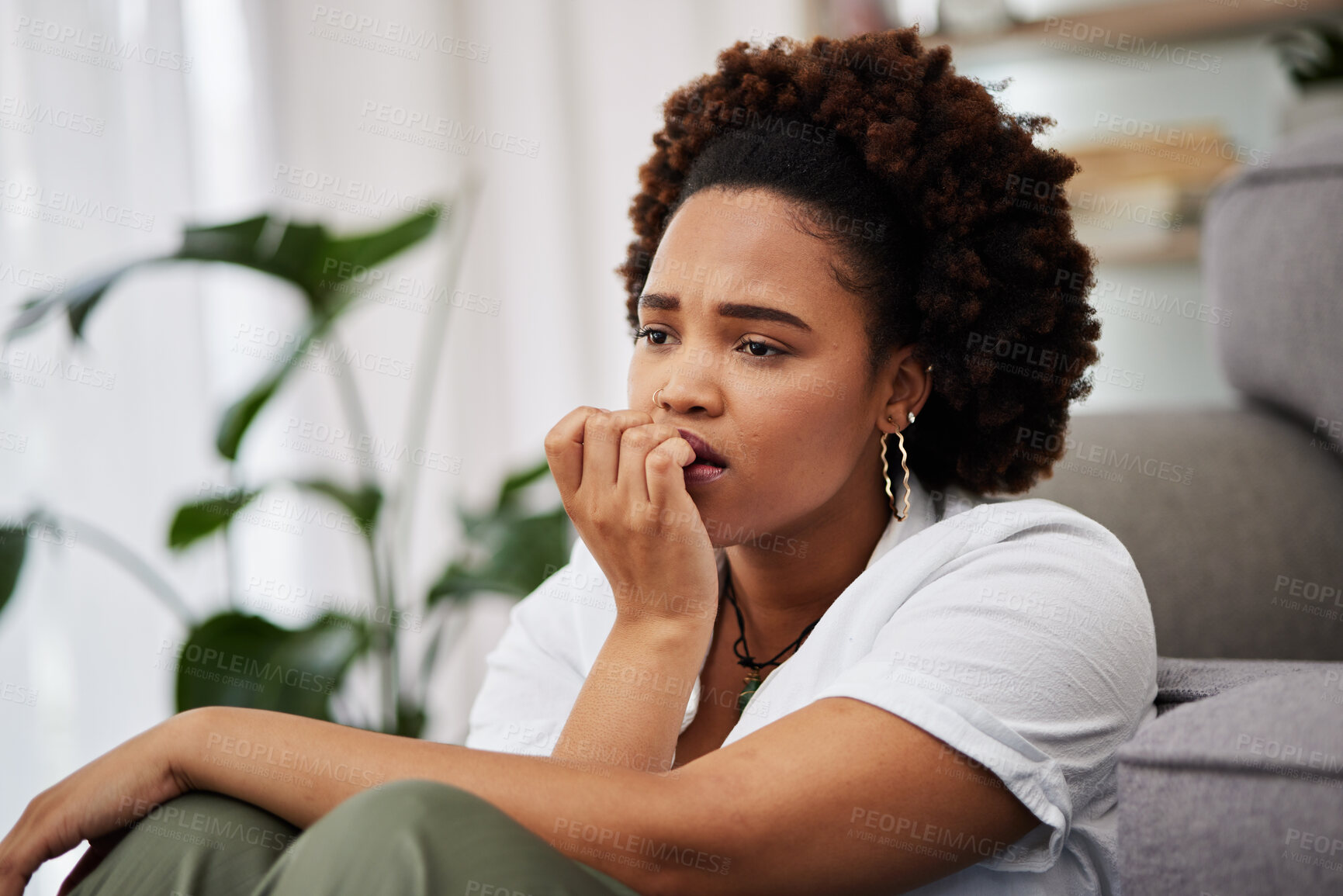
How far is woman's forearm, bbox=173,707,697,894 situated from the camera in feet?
2.58

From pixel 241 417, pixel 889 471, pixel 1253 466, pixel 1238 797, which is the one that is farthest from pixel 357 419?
pixel 1238 797

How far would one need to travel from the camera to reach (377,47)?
2.62 meters

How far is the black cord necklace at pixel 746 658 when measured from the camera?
3.89ft

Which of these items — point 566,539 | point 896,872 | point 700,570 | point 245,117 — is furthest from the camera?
point 245,117

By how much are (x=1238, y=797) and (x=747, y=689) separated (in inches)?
23.3

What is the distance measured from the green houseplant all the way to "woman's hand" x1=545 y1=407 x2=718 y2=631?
694mm

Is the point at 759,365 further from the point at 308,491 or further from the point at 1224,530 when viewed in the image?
the point at 308,491

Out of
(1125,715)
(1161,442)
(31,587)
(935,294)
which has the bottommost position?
(31,587)

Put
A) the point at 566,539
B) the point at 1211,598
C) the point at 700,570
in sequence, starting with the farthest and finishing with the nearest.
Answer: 1. the point at 566,539
2. the point at 1211,598
3. the point at 700,570

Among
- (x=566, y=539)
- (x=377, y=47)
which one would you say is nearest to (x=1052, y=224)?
(x=566, y=539)

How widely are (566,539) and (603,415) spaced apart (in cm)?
76

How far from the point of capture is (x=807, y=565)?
1.21m

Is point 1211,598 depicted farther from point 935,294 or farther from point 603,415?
point 603,415

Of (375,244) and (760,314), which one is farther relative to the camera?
(375,244)
